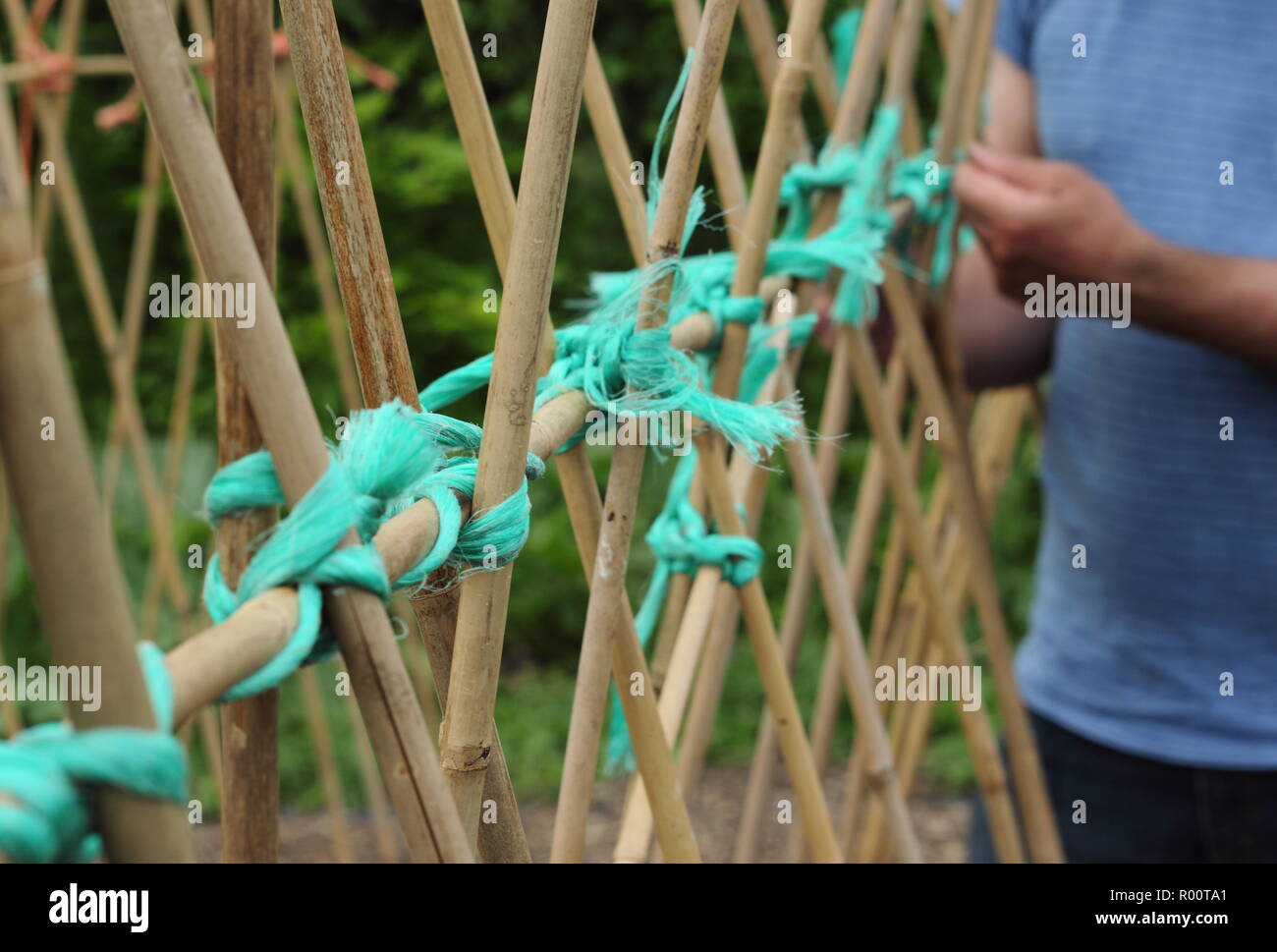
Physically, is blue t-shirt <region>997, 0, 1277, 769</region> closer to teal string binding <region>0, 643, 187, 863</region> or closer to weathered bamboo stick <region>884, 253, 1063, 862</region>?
weathered bamboo stick <region>884, 253, 1063, 862</region>

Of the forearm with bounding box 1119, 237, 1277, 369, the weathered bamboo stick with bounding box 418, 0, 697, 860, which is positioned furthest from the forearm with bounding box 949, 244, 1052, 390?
the weathered bamboo stick with bounding box 418, 0, 697, 860

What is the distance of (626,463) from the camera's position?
44 cm

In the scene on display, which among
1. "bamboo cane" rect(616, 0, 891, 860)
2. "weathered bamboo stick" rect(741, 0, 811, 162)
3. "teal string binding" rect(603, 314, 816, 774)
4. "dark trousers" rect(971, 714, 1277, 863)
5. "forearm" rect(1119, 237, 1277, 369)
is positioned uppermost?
"weathered bamboo stick" rect(741, 0, 811, 162)

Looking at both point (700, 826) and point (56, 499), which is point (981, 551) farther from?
point (700, 826)

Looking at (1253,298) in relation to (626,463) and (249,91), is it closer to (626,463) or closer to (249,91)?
(626,463)

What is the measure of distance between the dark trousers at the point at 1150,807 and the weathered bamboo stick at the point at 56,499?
0.79 metres

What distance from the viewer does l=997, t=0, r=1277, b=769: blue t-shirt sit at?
2.55ft

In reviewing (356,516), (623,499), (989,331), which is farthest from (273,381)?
(989,331)

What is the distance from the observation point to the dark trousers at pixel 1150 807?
800mm

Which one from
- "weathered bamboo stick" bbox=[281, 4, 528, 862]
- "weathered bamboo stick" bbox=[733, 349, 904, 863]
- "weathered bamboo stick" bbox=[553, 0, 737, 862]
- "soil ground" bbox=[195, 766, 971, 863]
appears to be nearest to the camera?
"weathered bamboo stick" bbox=[281, 4, 528, 862]

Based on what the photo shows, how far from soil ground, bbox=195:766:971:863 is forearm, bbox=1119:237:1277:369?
44.4 inches

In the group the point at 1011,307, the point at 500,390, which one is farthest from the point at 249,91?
the point at 1011,307

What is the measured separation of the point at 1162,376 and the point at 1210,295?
3.5 inches
